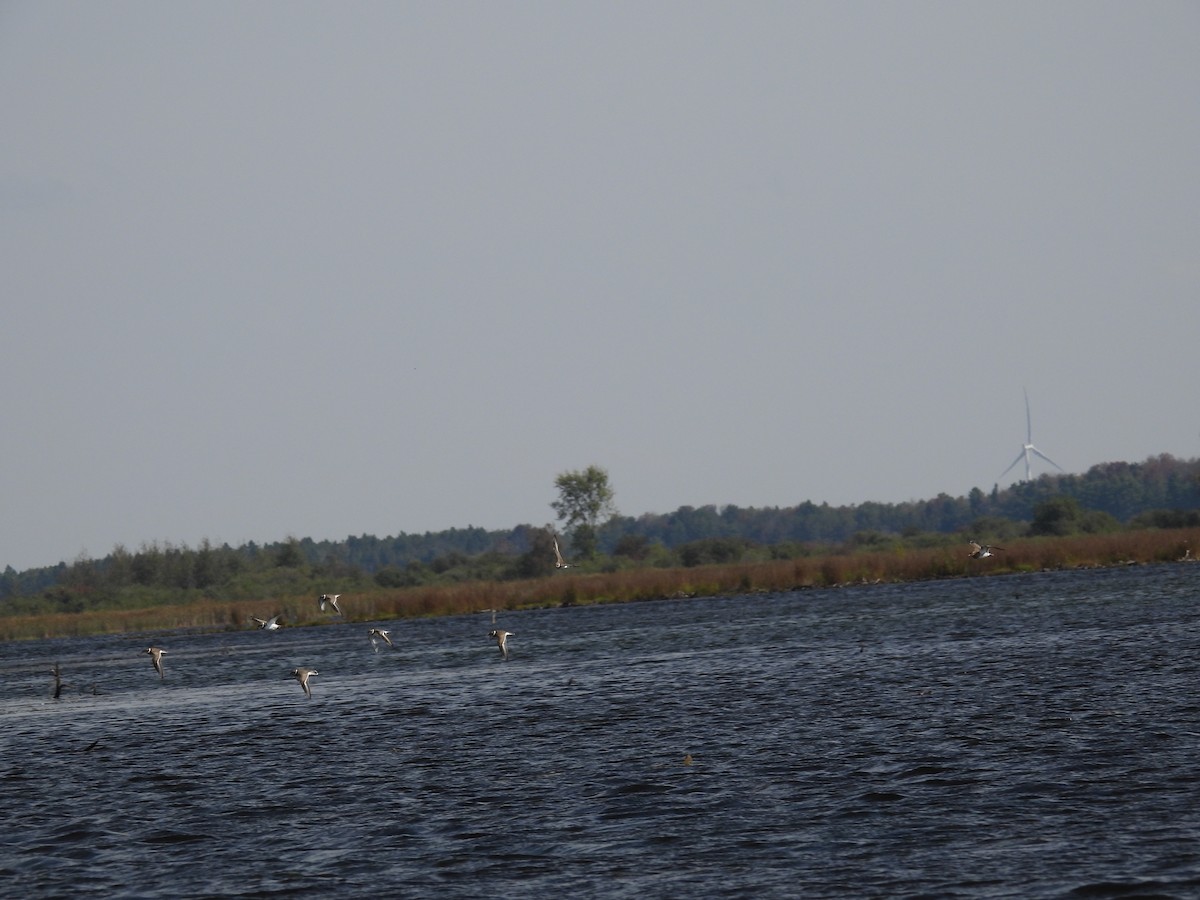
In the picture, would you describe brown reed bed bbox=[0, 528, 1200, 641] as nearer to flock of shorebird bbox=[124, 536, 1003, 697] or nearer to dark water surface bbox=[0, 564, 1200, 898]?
flock of shorebird bbox=[124, 536, 1003, 697]

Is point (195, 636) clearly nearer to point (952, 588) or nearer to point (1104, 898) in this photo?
point (952, 588)

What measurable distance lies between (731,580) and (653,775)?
5993 centimetres

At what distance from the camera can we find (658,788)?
21656 millimetres

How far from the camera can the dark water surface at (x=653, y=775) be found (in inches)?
660

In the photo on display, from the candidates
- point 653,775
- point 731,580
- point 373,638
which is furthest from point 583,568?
point 653,775

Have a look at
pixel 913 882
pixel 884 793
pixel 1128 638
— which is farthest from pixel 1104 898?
pixel 1128 638

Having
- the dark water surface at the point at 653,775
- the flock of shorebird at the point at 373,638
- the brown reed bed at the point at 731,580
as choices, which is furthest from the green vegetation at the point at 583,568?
the dark water surface at the point at 653,775

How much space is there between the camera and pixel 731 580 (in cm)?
8238

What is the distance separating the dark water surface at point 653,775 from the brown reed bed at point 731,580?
105 ft

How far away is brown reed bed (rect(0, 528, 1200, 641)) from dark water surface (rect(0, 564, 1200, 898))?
105 ft

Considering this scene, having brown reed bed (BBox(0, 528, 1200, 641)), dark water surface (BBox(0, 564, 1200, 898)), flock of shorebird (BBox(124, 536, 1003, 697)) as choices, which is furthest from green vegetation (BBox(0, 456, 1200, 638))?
dark water surface (BBox(0, 564, 1200, 898))

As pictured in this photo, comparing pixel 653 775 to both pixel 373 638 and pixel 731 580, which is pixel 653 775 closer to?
pixel 373 638

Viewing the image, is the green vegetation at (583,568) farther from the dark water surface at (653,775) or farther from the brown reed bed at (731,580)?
the dark water surface at (653,775)

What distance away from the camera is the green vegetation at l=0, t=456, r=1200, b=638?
265 feet
